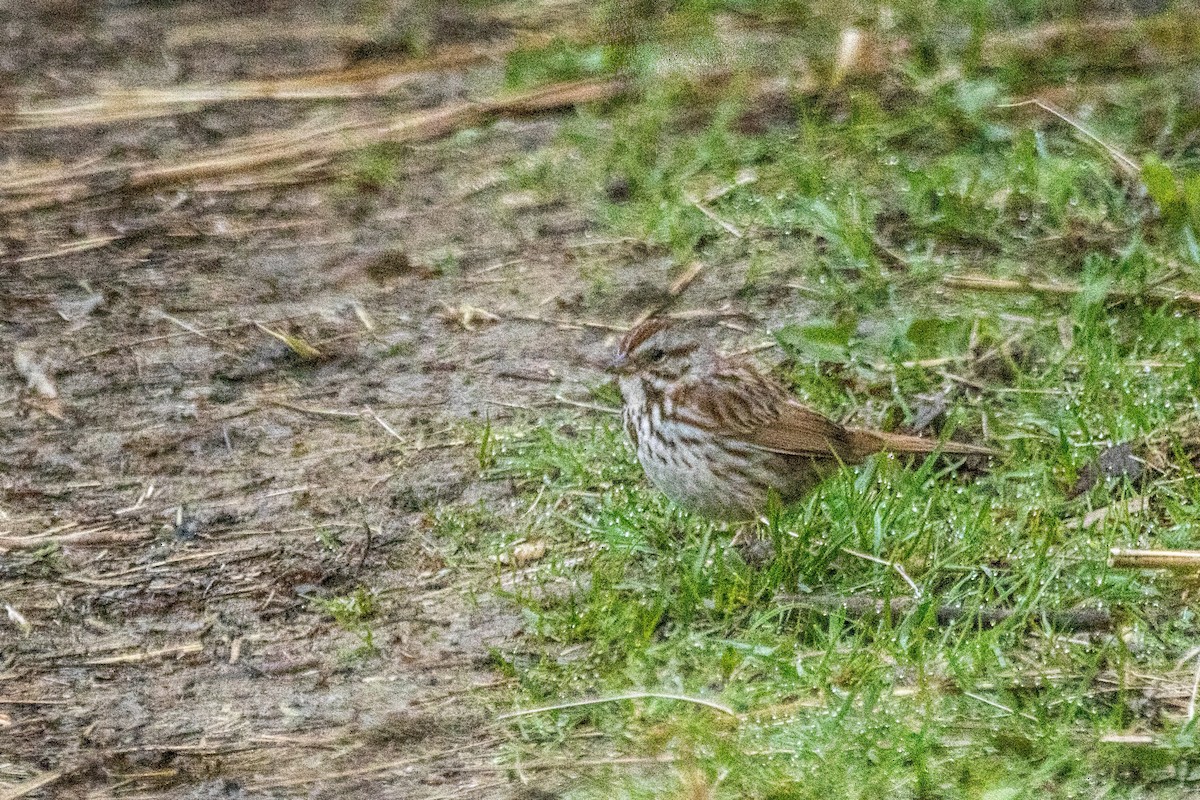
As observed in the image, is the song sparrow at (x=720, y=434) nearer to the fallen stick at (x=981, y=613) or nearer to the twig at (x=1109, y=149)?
the fallen stick at (x=981, y=613)

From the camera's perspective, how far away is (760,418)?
4.78 meters

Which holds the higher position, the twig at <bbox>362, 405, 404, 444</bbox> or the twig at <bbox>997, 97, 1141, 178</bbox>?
the twig at <bbox>997, 97, 1141, 178</bbox>

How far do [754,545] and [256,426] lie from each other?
1.81 meters

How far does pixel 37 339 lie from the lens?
632cm

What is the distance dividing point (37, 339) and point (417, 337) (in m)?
1.40

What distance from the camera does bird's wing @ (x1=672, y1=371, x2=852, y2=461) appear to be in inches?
187

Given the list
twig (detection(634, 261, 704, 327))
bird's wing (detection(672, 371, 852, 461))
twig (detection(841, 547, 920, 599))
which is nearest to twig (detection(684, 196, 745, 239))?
twig (detection(634, 261, 704, 327))

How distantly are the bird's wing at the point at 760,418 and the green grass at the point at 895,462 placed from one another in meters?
0.14

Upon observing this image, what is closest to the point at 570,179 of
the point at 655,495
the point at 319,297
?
the point at 319,297

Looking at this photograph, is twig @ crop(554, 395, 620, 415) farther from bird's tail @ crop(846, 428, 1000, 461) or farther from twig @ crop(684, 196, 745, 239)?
twig @ crop(684, 196, 745, 239)

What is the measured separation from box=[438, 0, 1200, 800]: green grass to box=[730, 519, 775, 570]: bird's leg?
0.10 metres

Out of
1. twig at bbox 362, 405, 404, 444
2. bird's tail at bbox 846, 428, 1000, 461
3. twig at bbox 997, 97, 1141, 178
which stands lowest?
twig at bbox 362, 405, 404, 444

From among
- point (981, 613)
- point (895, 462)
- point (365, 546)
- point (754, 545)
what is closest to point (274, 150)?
point (365, 546)

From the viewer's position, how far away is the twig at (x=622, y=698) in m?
3.96
